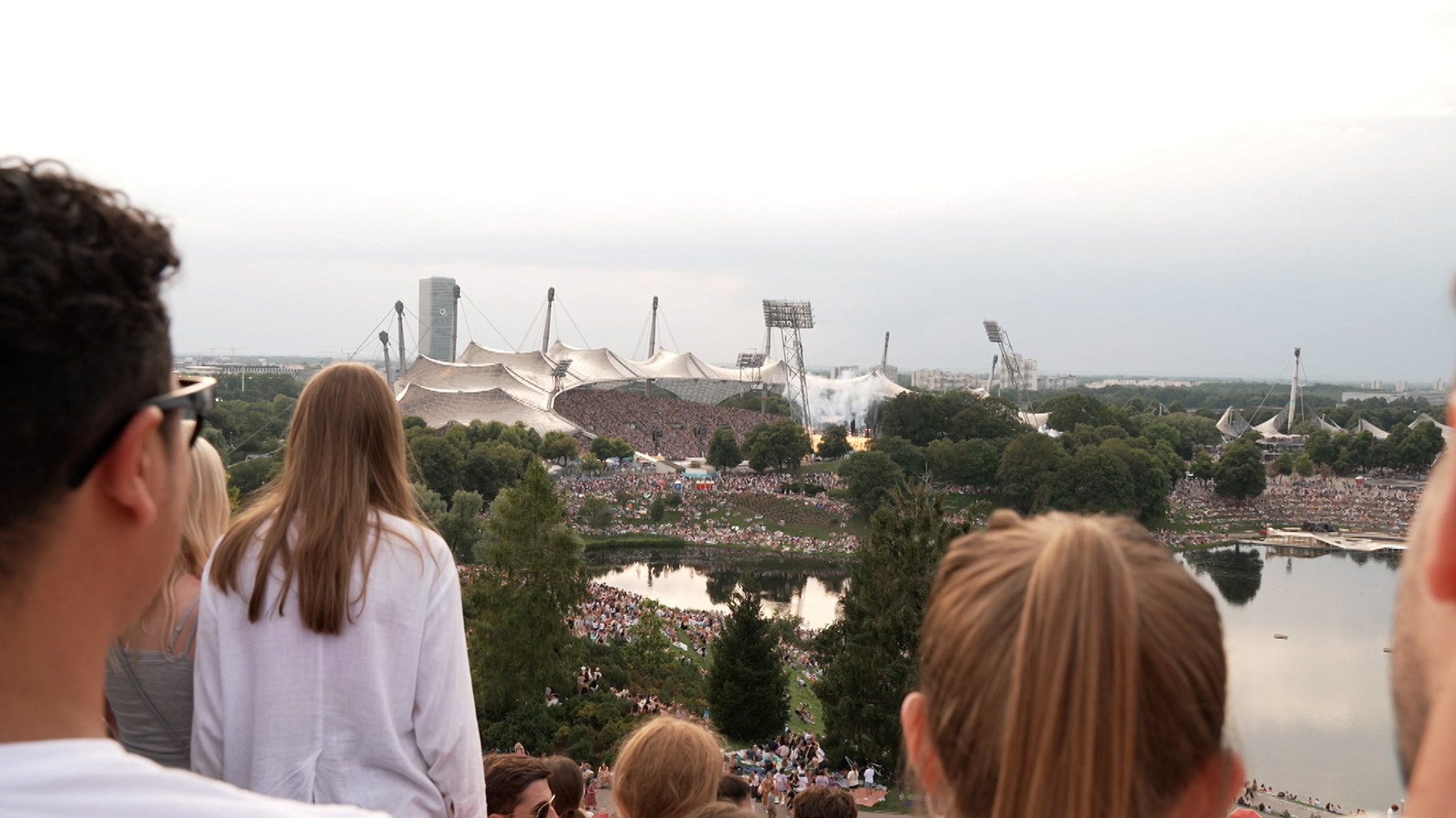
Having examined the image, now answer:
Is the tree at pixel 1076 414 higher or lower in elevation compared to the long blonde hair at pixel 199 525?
lower

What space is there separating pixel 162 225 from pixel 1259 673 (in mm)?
17626

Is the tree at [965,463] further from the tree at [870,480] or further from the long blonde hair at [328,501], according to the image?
the long blonde hair at [328,501]

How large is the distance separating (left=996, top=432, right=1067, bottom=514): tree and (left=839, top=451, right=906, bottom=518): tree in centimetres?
332

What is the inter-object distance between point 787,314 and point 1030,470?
17.0m

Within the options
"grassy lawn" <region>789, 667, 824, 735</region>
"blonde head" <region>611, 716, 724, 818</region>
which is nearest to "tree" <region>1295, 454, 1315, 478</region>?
"grassy lawn" <region>789, 667, 824, 735</region>

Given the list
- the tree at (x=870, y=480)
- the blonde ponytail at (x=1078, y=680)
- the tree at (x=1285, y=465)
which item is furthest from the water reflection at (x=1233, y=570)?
the blonde ponytail at (x=1078, y=680)

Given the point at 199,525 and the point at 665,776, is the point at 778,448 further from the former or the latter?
the point at 199,525

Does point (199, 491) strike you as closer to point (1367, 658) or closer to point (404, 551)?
point (404, 551)

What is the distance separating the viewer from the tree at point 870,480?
30328mm

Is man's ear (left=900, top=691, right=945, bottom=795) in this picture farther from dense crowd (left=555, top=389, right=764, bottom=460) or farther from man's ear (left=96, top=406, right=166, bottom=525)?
dense crowd (left=555, top=389, right=764, bottom=460)

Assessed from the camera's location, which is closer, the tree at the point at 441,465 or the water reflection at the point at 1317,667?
the water reflection at the point at 1317,667

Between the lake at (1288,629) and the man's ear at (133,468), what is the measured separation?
34.1 inches

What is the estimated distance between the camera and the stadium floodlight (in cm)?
4603

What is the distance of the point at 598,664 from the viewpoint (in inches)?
512
